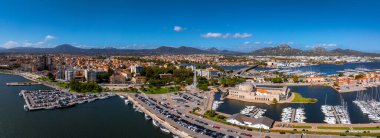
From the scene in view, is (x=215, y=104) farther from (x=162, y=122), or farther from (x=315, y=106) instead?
(x=315, y=106)

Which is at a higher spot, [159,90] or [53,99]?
[159,90]

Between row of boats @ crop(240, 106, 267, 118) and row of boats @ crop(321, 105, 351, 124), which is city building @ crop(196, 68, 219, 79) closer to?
row of boats @ crop(240, 106, 267, 118)

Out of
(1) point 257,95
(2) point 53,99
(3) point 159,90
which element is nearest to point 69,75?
(2) point 53,99

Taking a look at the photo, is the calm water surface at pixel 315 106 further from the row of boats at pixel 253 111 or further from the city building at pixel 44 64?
the city building at pixel 44 64

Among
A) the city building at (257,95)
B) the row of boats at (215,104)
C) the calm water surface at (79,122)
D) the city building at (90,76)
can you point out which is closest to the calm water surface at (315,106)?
the row of boats at (215,104)

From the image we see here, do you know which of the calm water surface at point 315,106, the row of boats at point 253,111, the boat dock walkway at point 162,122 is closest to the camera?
the boat dock walkway at point 162,122

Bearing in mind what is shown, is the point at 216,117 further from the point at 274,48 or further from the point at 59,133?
the point at 274,48
